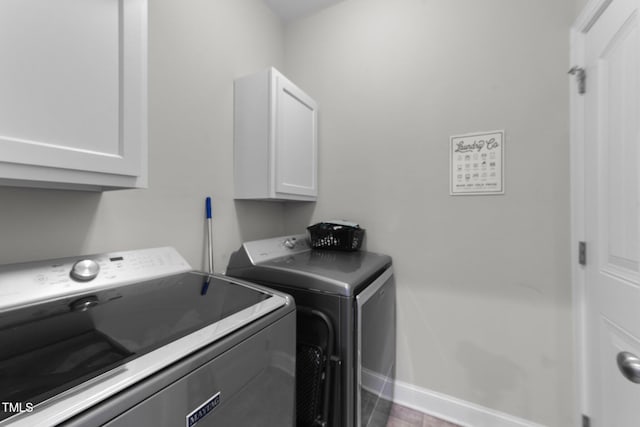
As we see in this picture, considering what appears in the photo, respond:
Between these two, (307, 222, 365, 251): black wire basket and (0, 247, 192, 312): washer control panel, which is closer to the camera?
(0, 247, 192, 312): washer control panel

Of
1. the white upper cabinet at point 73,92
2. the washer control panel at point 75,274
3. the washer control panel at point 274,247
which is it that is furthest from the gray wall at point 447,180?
the white upper cabinet at point 73,92

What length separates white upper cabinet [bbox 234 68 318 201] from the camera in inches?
63.9

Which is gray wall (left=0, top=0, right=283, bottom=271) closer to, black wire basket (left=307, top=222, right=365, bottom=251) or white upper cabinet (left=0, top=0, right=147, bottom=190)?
white upper cabinet (left=0, top=0, right=147, bottom=190)

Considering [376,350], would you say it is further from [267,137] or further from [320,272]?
[267,137]

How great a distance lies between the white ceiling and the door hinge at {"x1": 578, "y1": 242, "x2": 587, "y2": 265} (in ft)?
7.51

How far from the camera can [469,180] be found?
167cm

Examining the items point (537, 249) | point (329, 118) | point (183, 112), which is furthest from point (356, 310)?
point (329, 118)

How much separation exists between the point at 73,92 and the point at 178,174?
0.64 metres

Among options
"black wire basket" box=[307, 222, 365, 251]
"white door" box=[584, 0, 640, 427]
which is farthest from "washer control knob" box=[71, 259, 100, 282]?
"white door" box=[584, 0, 640, 427]

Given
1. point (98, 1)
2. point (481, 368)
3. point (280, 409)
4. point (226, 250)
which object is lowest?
point (481, 368)

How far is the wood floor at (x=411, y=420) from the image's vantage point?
167cm

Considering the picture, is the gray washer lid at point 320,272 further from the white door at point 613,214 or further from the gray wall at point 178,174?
the white door at point 613,214

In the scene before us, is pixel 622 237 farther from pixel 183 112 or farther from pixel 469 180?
pixel 183 112

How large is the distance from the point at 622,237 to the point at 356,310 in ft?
3.44
